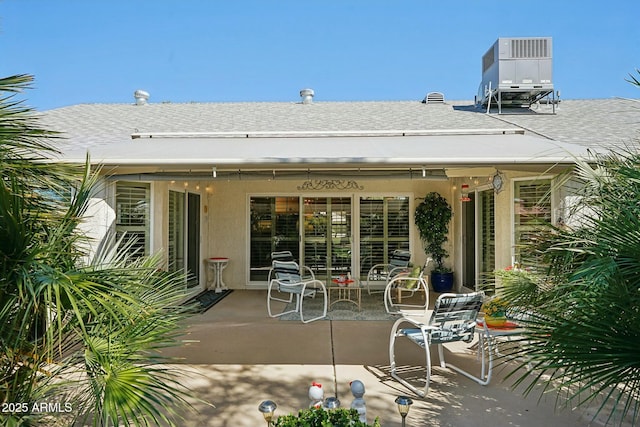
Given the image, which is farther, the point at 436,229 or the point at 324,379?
the point at 436,229

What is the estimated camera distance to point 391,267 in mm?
11758

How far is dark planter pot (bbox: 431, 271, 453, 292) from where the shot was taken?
11.6 m

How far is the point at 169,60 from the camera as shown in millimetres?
17891

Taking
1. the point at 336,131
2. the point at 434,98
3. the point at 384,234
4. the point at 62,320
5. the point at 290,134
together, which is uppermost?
the point at 434,98

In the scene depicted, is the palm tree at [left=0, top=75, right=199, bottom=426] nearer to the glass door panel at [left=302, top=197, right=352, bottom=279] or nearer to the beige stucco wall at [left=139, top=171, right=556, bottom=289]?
the beige stucco wall at [left=139, top=171, right=556, bottom=289]

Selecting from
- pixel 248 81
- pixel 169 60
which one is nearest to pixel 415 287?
pixel 169 60

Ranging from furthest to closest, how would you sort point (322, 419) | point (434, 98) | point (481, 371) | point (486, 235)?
point (434, 98) < point (486, 235) < point (481, 371) < point (322, 419)

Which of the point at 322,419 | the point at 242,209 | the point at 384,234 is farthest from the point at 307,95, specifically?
the point at 322,419

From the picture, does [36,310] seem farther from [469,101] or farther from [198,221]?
[469,101]

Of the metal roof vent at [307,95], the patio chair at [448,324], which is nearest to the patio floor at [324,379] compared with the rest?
the patio chair at [448,324]

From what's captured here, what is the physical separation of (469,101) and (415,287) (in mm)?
7852

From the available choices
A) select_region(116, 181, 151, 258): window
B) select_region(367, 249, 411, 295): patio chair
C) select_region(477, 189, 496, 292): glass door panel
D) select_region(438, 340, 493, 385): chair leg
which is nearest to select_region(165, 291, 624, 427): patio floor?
select_region(438, 340, 493, 385): chair leg

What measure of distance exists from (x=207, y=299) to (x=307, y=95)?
8002 millimetres

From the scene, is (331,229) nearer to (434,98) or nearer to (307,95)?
(307,95)
